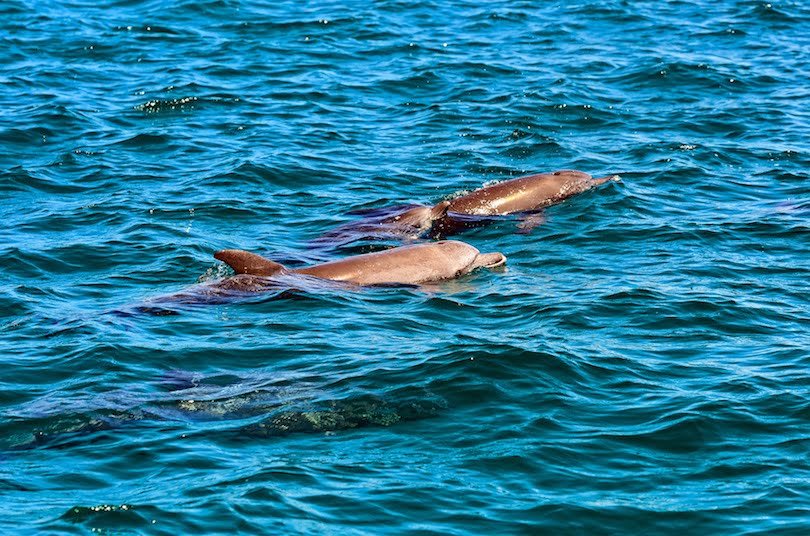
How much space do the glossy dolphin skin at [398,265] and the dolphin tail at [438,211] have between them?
1236 millimetres

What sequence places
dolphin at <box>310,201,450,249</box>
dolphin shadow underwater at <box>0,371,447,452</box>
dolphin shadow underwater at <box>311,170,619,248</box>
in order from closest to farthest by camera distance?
dolphin shadow underwater at <box>0,371,447,452</box> < dolphin at <box>310,201,450,249</box> < dolphin shadow underwater at <box>311,170,619,248</box>

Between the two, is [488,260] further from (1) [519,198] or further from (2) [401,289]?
(1) [519,198]

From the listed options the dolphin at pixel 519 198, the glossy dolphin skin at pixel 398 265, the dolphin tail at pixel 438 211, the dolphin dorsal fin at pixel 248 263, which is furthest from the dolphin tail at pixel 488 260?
the dolphin dorsal fin at pixel 248 263

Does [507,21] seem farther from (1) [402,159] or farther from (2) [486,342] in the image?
(2) [486,342]

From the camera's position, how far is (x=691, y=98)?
22250 millimetres

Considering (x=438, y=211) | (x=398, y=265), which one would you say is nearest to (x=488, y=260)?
(x=398, y=265)

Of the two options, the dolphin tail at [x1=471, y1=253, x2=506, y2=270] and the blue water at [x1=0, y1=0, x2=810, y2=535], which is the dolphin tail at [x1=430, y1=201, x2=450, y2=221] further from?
the dolphin tail at [x1=471, y1=253, x2=506, y2=270]

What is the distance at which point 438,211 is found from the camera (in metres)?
16.0

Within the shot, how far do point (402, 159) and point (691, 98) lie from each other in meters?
6.11

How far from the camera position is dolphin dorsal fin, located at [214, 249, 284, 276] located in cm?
1294

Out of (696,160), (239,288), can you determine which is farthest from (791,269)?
(239,288)

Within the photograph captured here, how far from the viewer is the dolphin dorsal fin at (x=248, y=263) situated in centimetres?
1294

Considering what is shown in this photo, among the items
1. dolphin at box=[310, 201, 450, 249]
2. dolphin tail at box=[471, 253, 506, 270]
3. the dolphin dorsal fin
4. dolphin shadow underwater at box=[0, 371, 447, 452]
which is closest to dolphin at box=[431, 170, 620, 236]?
dolphin at box=[310, 201, 450, 249]

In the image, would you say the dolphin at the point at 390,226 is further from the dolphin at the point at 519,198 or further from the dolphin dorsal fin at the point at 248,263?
the dolphin dorsal fin at the point at 248,263
